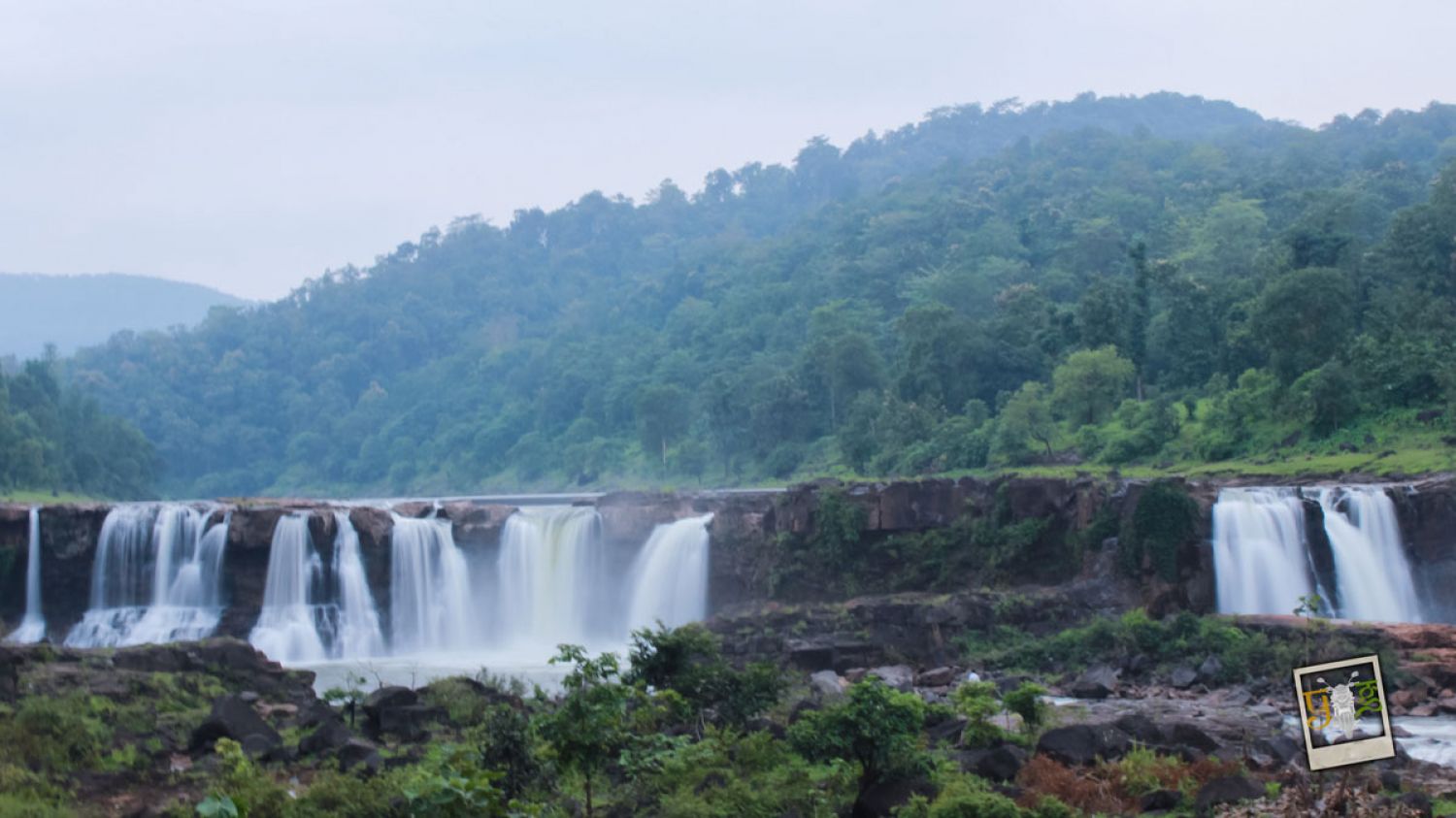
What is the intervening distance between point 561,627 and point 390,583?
5194mm

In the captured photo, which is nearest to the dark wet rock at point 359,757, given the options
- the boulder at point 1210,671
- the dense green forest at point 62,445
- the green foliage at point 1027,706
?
the green foliage at point 1027,706

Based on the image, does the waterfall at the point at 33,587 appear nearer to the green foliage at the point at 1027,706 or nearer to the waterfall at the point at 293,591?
the waterfall at the point at 293,591

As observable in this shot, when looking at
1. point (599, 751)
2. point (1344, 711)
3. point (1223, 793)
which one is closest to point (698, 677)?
point (599, 751)

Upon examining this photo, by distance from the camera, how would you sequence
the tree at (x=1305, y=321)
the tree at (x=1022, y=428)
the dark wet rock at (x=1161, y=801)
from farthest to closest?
the tree at (x=1022, y=428) → the tree at (x=1305, y=321) → the dark wet rock at (x=1161, y=801)

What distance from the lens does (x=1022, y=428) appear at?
47781 millimetres

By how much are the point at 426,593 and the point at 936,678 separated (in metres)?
18.0

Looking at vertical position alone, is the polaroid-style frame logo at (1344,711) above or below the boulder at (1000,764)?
above

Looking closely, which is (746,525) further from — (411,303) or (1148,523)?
(411,303)

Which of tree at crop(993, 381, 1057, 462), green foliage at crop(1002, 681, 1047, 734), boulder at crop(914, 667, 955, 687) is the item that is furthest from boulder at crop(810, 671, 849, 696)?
tree at crop(993, 381, 1057, 462)

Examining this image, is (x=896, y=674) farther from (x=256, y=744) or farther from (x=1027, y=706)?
(x=256, y=744)

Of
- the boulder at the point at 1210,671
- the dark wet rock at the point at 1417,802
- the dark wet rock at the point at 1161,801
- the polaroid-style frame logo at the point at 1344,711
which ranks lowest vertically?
the boulder at the point at 1210,671

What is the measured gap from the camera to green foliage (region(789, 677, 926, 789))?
16109 mm

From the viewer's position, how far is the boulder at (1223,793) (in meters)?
14.5

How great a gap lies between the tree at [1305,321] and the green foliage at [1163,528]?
12733 millimetres
